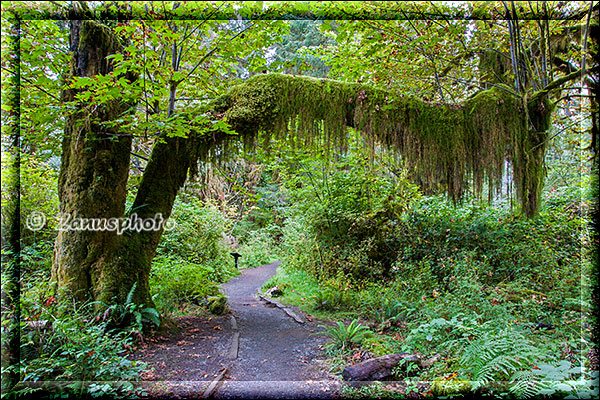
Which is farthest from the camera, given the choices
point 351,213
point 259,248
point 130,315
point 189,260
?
point 259,248

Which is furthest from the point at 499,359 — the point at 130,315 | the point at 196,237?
the point at 196,237

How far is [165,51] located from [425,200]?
5814 mm

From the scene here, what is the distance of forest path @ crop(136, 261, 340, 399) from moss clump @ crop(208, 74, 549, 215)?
2820 mm

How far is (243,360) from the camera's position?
3424 millimetres

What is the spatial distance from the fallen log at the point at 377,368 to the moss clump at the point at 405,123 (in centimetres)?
267

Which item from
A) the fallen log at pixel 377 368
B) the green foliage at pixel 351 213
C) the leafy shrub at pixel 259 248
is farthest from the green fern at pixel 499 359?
the leafy shrub at pixel 259 248

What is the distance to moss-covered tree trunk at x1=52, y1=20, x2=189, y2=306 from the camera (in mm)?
3680

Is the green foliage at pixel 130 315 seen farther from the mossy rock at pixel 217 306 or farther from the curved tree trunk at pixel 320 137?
the mossy rock at pixel 217 306

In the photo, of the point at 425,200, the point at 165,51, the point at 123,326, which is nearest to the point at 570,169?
the point at 425,200

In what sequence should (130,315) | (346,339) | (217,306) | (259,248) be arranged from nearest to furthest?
(346,339) → (130,315) → (217,306) → (259,248)

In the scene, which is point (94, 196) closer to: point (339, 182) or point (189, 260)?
point (189, 260)

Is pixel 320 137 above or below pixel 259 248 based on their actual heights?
above

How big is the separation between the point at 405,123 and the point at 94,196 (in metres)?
4.35

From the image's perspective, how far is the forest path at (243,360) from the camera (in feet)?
8.56
